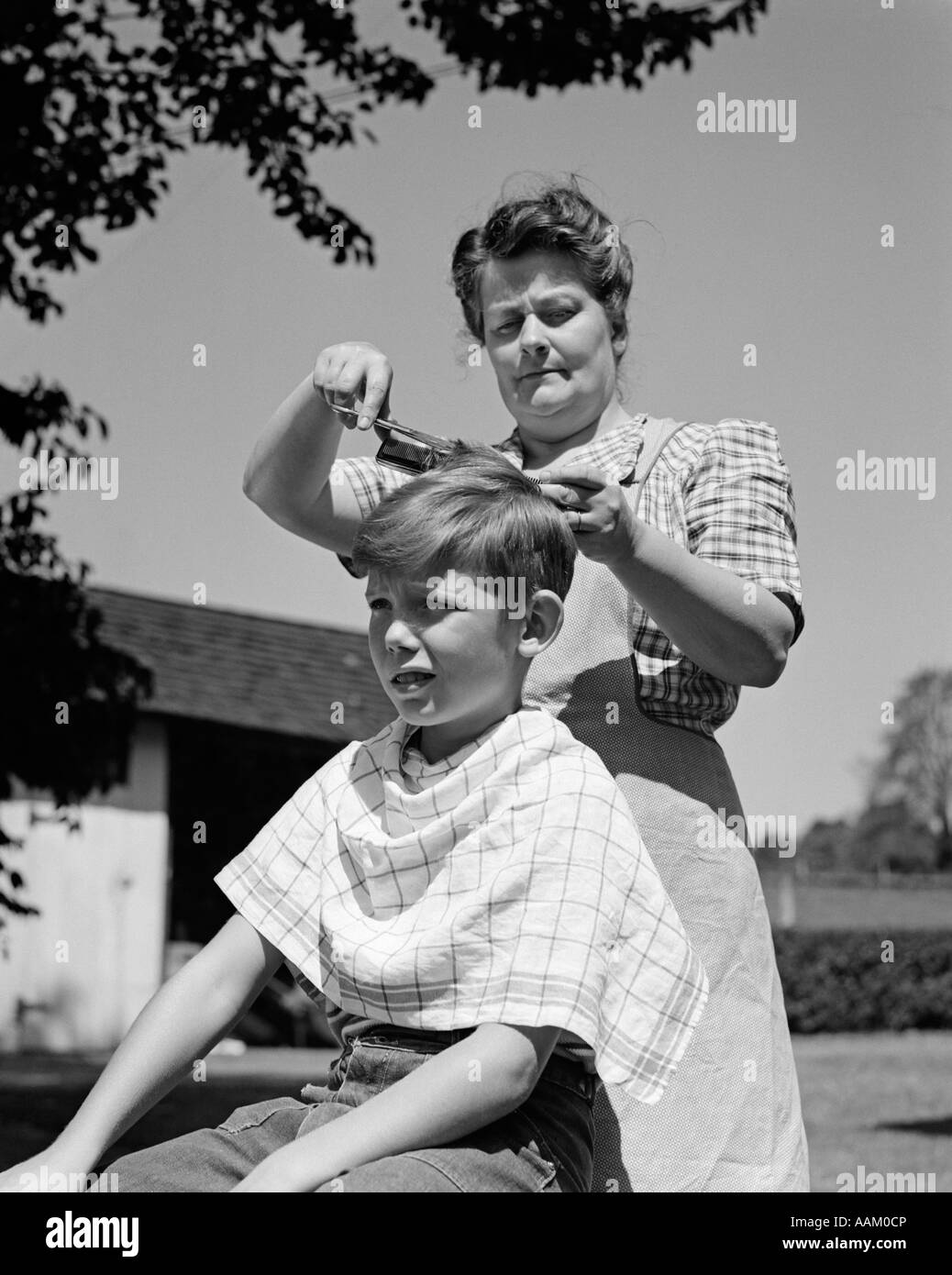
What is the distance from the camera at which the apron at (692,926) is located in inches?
73.5

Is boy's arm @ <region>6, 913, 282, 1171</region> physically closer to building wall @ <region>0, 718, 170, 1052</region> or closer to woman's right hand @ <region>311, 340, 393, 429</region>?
woman's right hand @ <region>311, 340, 393, 429</region>

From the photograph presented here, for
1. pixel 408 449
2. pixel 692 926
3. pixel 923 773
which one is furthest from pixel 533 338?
pixel 923 773

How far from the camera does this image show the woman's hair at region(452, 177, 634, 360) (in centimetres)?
216

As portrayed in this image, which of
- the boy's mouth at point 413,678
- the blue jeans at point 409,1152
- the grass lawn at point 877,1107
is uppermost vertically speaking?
the boy's mouth at point 413,678

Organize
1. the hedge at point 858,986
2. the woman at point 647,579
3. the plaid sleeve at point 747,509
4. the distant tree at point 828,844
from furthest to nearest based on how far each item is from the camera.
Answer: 1. the distant tree at point 828,844
2. the hedge at point 858,986
3. the plaid sleeve at point 747,509
4. the woman at point 647,579

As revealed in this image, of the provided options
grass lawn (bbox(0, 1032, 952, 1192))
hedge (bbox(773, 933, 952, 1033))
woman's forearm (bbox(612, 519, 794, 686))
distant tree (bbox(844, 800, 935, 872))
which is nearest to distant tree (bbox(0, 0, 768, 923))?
grass lawn (bbox(0, 1032, 952, 1192))

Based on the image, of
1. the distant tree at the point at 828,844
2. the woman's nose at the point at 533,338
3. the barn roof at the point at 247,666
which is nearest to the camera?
the woman's nose at the point at 533,338

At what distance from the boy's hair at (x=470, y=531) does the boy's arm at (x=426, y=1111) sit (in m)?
0.54

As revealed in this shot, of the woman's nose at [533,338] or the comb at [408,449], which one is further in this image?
the woman's nose at [533,338]

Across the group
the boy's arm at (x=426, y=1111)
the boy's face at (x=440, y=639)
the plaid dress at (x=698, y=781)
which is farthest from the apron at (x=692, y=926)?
the boy's arm at (x=426, y=1111)

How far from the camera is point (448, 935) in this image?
1.64 metres

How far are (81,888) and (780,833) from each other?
17254mm

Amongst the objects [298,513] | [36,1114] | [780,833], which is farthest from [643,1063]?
[36,1114]

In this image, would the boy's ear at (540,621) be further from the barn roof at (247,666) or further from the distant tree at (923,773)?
the distant tree at (923,773)
